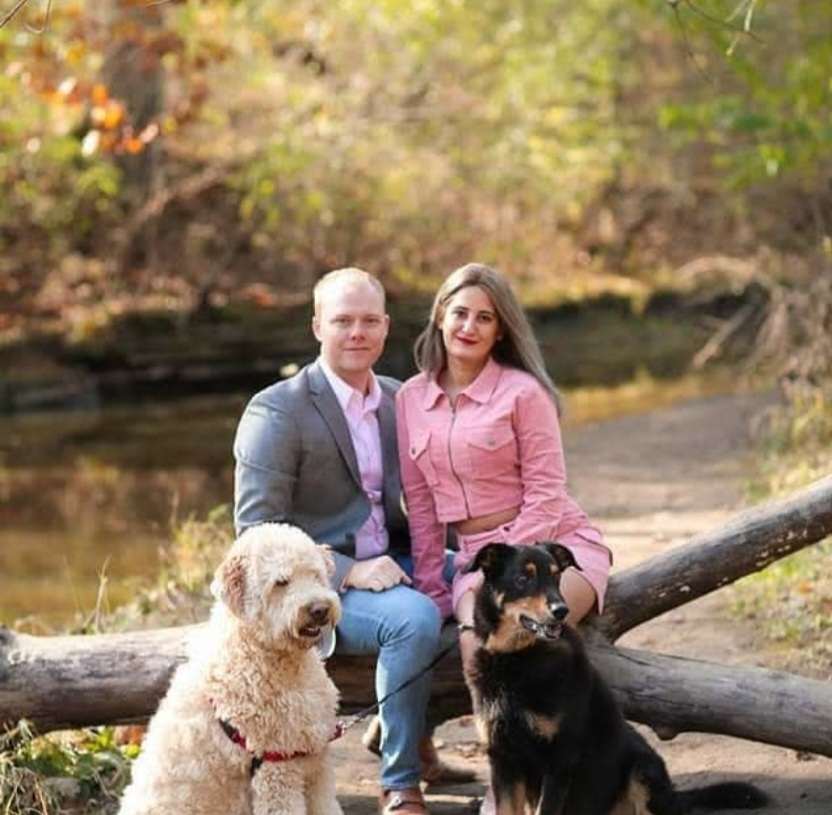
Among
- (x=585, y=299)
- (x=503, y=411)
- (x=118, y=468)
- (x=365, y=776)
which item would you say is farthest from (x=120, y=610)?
(x=585, y=299)

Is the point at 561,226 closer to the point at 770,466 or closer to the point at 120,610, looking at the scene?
the point at 770,466

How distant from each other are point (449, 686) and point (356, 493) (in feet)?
2.64

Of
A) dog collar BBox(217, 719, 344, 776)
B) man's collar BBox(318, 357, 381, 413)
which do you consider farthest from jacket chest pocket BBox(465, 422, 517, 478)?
dog collar BBox(217, 719, 344, 776)

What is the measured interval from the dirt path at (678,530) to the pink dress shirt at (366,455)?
1.00 metres

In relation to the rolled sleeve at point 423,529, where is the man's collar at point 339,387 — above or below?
above

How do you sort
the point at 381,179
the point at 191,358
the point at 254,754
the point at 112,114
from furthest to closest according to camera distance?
the point at 381,179 → the point at 191,358 → the point at 112,114 → the point at 254,754

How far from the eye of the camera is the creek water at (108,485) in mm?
11758

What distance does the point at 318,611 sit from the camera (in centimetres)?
503

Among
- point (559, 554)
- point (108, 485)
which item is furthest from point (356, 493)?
point (108, 485)

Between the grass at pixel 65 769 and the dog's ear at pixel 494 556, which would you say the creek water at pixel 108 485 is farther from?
the dog's ear at pixel 494 556

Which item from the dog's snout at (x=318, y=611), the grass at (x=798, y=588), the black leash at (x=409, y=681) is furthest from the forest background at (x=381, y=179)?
the dog's snout at (x=318, y=611)

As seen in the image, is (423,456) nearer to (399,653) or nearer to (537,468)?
(537,468)

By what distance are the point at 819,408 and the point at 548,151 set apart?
1561cm

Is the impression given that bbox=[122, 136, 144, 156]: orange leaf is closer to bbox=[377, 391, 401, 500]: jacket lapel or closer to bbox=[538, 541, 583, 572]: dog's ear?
bbox=[377, 391, 401, 500]: jacket lapel
